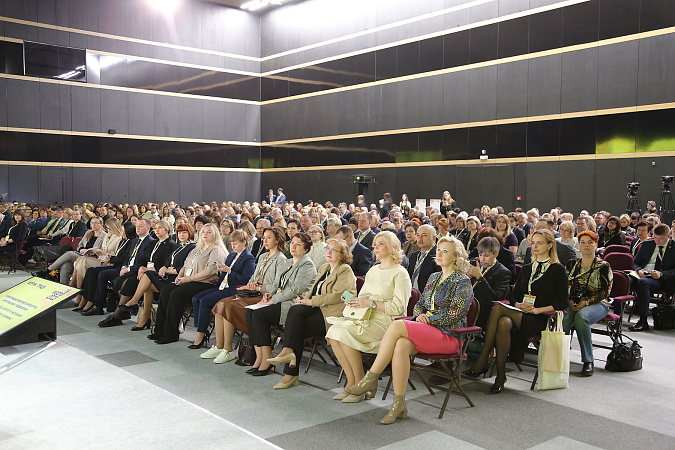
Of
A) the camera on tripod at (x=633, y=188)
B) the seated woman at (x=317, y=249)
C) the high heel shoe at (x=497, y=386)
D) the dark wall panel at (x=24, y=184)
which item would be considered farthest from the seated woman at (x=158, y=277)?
the dark wall panel at (x=24, y=184)

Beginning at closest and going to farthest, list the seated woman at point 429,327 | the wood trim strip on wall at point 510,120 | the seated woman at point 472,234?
the seated woman at point 429,327 < the seated woman at point 472,234 < the wood trim strip on wall at point 510,120

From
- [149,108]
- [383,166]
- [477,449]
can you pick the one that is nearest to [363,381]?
[477,449]

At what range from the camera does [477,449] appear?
12.2ft

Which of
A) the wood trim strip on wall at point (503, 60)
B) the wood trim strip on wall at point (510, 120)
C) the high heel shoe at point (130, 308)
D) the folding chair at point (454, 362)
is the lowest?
the high heel shoe at point (130, 308)

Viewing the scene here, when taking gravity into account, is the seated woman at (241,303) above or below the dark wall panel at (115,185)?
below

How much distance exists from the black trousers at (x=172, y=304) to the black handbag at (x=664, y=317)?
5609 mm

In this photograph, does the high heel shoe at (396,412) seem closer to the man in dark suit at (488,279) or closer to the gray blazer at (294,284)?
the man in dark suit at (488,279)

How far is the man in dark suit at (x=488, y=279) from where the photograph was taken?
17.4 ft

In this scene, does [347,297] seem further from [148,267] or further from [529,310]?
[148,267]

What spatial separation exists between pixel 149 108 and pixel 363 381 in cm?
2137

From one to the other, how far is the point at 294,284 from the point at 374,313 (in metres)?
1.15

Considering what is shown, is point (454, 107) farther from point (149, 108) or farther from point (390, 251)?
point (390, 251)

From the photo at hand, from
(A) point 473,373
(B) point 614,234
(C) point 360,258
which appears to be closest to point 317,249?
(C) point 360,258

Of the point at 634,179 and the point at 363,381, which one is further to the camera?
the point at 634,179
